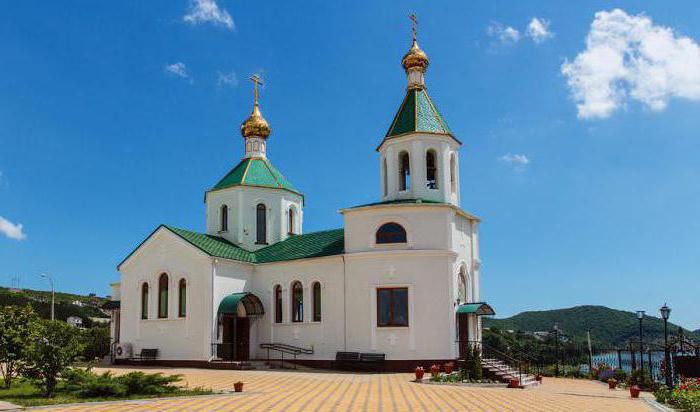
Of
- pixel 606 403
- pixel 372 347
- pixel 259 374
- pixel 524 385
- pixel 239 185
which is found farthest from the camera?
pixel 239 185

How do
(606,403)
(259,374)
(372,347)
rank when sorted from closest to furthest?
(606,403)
(259,374)
(372,347)

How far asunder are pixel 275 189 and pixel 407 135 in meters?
7.68

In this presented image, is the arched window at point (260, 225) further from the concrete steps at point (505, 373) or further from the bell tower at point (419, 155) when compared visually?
the concrete steps at point (505, 373)

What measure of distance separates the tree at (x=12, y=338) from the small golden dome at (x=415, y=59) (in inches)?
689

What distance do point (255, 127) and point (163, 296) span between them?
9.48 metres

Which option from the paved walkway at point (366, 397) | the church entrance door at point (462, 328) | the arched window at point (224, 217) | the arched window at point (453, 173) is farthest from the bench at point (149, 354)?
the arched window at point (453, 173)

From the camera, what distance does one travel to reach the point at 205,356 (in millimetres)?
24969

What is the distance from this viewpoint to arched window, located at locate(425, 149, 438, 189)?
25484 millimetres

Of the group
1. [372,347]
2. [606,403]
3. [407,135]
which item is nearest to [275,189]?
[407,135]

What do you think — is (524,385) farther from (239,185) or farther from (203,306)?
(239,185)

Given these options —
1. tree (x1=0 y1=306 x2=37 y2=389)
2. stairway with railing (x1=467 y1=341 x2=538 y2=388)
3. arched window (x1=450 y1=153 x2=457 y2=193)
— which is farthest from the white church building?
tree (x1=0 y1=306 x2=37 y2=389)

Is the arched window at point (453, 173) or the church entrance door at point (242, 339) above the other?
the arched window at point (453, 173)

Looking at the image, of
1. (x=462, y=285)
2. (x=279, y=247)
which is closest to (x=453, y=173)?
(x=462, y=285)

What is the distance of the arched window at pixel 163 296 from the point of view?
88.4 feet
